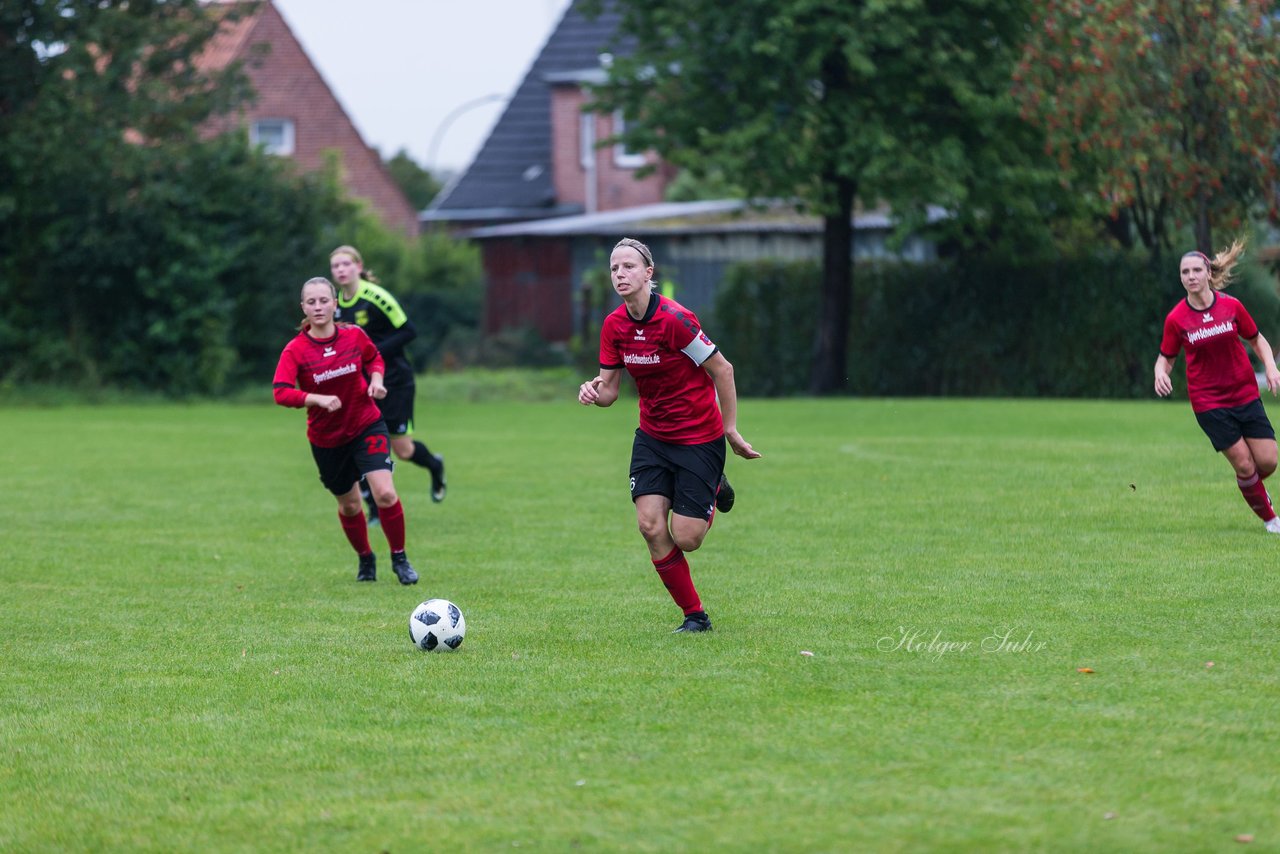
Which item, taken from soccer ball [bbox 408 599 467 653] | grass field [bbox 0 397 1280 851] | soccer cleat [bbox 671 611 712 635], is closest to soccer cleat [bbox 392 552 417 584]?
grass field [bbox 0 397 1280 851]

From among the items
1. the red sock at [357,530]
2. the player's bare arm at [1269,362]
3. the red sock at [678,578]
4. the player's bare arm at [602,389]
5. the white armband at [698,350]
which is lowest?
the red sock at [357,530]

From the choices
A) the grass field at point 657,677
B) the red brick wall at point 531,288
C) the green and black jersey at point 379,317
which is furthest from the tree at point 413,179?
the green and black jersey at point 379,317

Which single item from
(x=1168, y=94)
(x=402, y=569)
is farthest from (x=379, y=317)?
(x=1168, y=94)

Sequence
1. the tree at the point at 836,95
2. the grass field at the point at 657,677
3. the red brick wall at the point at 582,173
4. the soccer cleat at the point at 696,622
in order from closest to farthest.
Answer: the grass field at the point at 657,677 < the soccer cleat at the point at 696,622 < the tree at the point at 836,95 < the red brick wall at the point at 582,173

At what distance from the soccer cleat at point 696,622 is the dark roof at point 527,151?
43.9 meters

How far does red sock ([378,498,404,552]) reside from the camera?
10.9 meters

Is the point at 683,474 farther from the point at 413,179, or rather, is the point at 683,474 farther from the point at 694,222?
the point at 413,179

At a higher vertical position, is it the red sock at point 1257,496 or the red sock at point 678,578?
the red sock at point 678,578

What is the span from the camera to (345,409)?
35.4 feet

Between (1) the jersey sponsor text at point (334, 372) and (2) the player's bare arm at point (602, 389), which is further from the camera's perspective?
(1) the jersey sponsor text at point (334, 372)

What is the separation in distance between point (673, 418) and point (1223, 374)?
500 cm

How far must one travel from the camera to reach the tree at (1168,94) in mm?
26672

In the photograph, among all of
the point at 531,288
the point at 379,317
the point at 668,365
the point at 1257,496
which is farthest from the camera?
the point at 531,288

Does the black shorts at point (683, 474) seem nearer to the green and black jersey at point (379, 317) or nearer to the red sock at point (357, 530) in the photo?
the red sock at point (357, 530)
